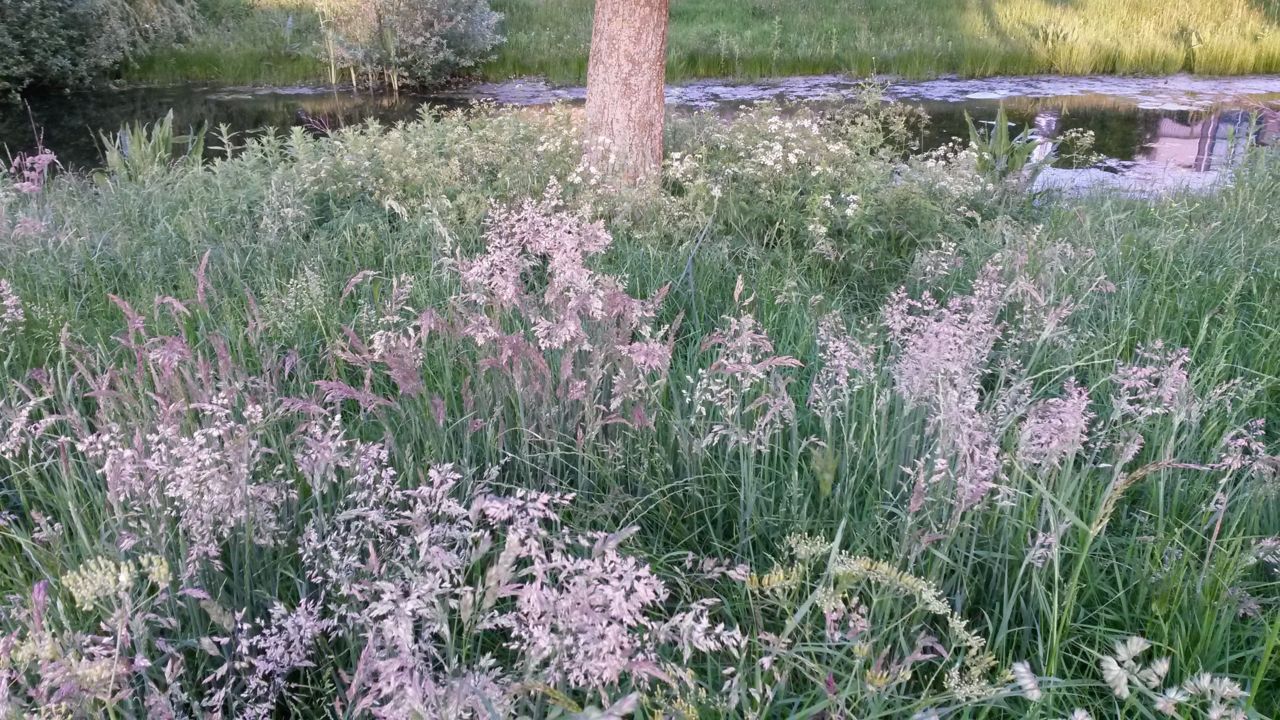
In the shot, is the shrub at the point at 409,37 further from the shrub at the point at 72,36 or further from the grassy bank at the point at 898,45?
the shrub at the point at 72,36

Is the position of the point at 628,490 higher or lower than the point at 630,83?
lower

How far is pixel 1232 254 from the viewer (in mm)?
3592

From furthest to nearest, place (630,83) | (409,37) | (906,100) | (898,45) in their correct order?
(898,45)
(409,37)
(906,100)
(630,83)

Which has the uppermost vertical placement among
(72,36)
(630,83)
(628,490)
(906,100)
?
(72,36)

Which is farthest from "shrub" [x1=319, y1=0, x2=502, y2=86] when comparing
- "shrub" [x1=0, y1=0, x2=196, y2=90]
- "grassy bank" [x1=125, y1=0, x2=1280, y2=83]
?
"shrub" [x1=0, y1=0, x2=196, y2=90]

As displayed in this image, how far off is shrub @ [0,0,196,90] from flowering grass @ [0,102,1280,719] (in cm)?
1000

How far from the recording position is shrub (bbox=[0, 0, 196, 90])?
11.6m

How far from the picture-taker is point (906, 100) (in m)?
11.7

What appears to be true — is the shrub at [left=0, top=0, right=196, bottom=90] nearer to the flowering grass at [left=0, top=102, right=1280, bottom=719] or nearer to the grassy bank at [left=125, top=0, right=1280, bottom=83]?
the grassy bank at [left=125, top=0, right=1280, bottom=83]

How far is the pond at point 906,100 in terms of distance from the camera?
9.27 meters

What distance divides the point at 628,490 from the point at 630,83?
3.22 metres

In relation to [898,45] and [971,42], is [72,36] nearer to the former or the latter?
[898,45]

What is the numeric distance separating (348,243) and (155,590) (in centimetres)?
225

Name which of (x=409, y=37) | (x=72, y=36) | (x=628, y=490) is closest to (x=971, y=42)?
(x=409, y=37)
